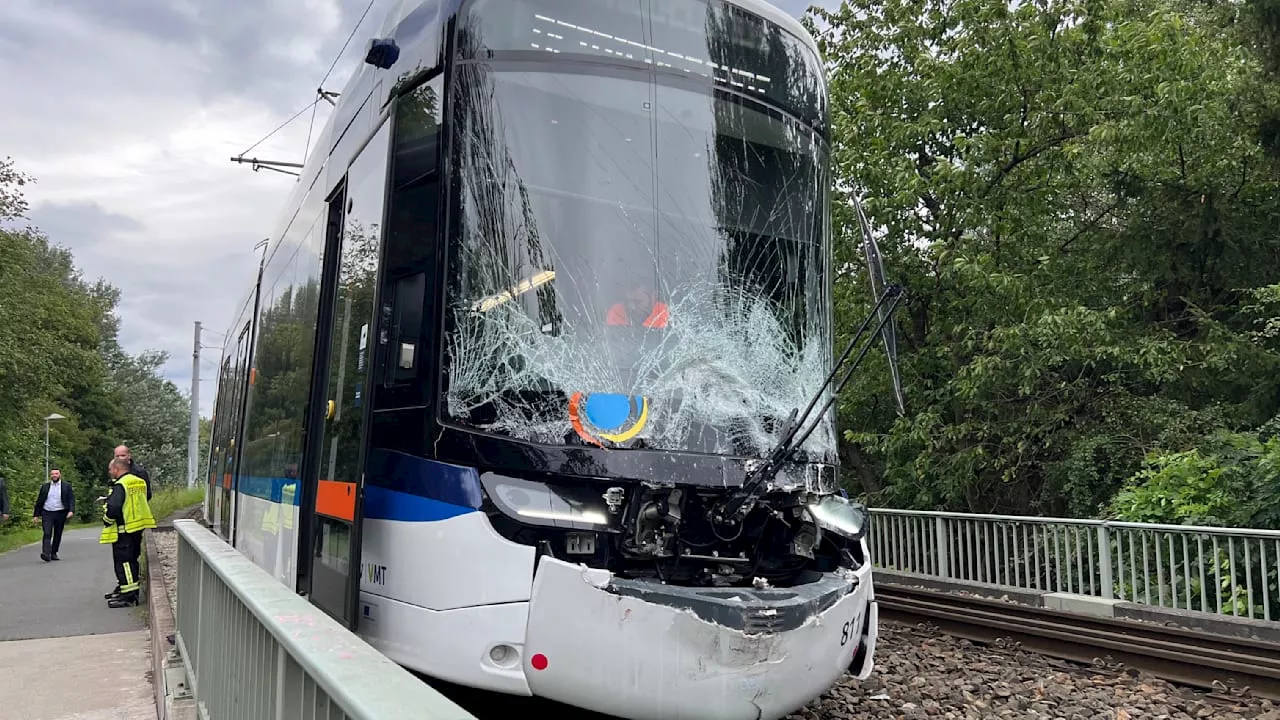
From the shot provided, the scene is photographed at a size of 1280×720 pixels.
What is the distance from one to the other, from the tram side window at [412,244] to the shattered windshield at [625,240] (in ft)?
0.45

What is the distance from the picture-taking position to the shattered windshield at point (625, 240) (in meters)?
4.47

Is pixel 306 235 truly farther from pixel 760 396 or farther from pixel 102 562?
pixel 102 562

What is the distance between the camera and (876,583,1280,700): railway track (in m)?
6.48

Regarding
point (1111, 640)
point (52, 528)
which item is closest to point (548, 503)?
point (1111, 640)

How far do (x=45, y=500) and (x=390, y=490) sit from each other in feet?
50.8

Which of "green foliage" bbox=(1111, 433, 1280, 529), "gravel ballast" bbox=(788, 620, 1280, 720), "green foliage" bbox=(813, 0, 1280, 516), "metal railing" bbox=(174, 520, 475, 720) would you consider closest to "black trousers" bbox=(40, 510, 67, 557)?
"green foliage" bbox=(813, 0, 1280, 516)

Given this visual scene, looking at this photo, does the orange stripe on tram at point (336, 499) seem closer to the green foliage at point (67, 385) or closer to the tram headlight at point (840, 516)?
the tram headlight at point (840, 516)

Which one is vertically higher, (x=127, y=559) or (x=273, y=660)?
(x=273, y=660)

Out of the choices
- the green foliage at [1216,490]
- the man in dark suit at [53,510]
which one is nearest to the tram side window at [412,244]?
the green foliage at [1216,490]

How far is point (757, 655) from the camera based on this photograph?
4012mm

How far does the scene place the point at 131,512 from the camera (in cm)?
1073

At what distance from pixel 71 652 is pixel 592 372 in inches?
246

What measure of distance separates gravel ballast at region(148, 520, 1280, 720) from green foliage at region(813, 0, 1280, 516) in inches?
274

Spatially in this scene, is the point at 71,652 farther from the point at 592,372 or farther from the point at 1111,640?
the point at 1111,640
